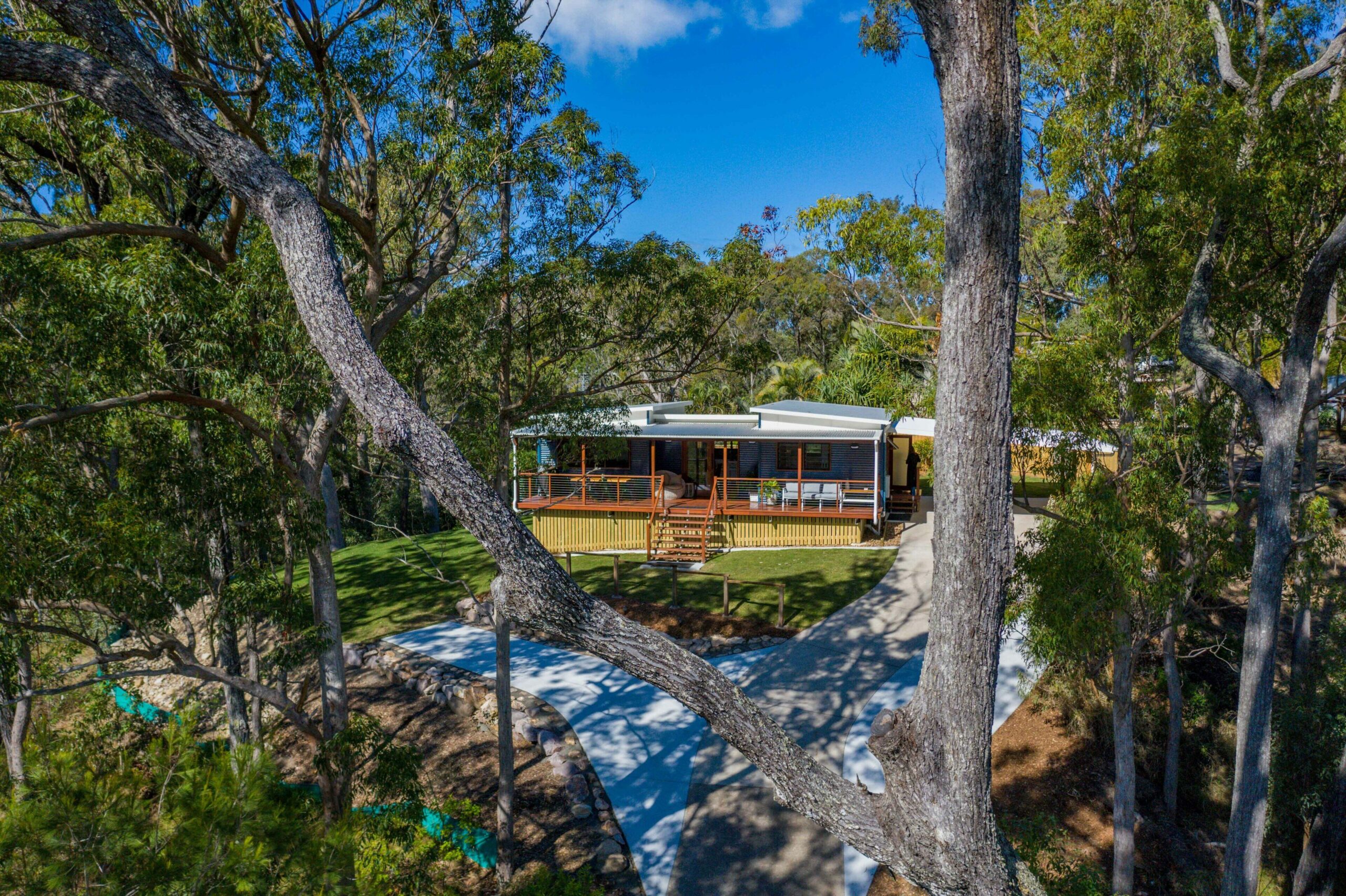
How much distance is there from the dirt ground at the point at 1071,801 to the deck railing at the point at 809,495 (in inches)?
340

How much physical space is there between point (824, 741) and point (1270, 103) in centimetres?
830

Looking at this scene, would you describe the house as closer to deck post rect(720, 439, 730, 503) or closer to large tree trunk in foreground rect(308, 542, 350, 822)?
deck post rect(720, 439, 730, 503)

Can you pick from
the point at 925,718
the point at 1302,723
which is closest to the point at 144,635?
the point at 925,718

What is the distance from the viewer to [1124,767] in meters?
6.88

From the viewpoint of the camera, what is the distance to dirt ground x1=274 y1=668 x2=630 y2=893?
298 inches

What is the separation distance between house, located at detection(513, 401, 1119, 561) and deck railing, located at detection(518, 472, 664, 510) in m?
0.03

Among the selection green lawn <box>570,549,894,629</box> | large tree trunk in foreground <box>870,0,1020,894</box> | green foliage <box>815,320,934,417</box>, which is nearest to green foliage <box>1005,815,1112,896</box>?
large tree trunk in foreground <box>870,0,1020,894</box>

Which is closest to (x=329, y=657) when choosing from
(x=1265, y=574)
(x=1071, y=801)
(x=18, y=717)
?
(x=18, y=717)

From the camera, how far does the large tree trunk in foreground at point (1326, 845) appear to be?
25.2 ft

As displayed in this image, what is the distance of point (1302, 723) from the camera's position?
8414 mm

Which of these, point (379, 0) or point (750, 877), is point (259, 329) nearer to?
point (379, 0)

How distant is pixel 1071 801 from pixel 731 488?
13.3 metres

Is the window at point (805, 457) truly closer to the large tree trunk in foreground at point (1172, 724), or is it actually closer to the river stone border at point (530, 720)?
the river stone border at point (530, 720)

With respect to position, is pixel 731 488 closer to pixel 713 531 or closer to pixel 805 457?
pixel 805 457
